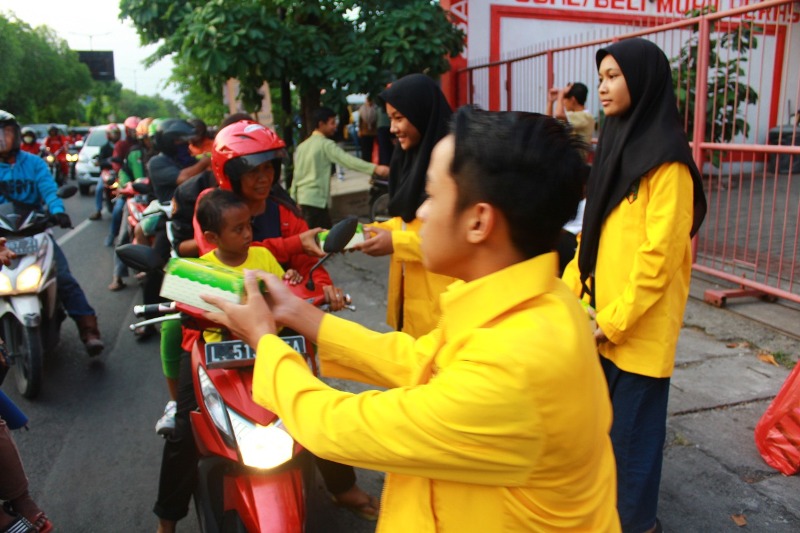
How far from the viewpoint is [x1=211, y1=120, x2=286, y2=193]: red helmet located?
287 centimetres

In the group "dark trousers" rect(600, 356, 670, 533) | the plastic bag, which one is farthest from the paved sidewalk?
"dark trousers" rect(600, 356, 670, 533)

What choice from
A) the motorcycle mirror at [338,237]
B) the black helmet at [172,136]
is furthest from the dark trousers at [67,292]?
the motorcycle mirror at [338,237]

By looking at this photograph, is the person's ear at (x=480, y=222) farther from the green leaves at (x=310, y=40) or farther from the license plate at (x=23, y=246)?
the green leaves at (x=310, y=40)

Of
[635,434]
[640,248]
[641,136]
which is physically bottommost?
[635,434]

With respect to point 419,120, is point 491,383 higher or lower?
lower

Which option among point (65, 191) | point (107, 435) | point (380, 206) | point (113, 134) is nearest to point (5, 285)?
point (65, 191)

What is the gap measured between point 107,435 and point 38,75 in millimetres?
49730

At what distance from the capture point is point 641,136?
241cm

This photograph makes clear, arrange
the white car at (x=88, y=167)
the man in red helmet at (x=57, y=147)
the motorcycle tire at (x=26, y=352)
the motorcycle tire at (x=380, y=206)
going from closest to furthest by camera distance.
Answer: the motorcycle tire at (x=26, y=352), the motorcycle tire at (x=380, y=206), the white car at (x=88, y=167), the man in red helmet at (x=57, y=147)

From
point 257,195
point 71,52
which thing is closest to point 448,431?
point 257,195

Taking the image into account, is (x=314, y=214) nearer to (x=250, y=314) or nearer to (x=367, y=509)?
(x=367, y=509)

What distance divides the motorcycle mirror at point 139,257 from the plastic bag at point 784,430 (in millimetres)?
2813

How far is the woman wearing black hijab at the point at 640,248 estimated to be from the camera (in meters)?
2.31

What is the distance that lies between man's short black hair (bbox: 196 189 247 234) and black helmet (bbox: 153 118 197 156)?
3.70 meters
